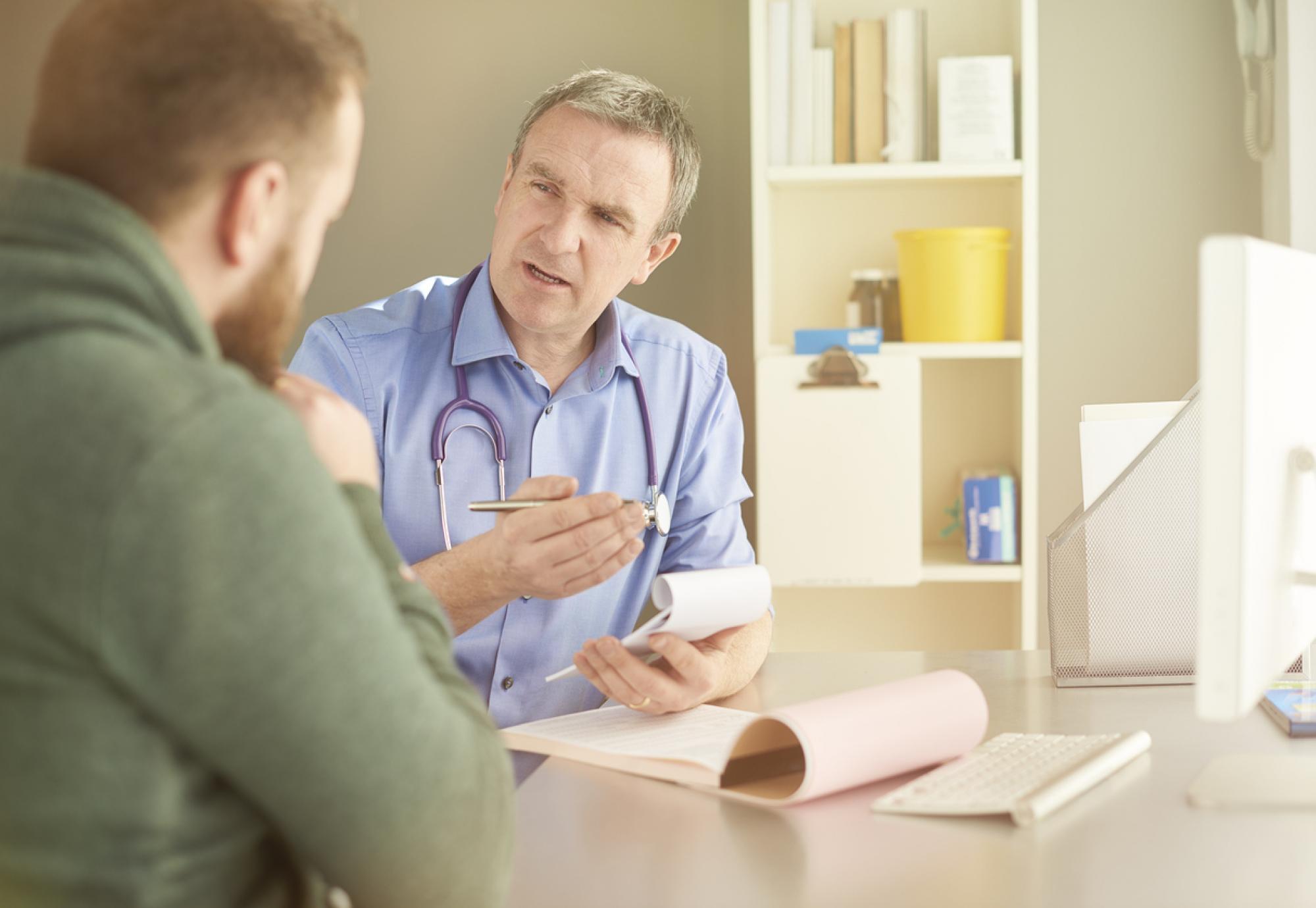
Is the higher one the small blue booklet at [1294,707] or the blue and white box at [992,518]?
the blue and white box at [992,518]

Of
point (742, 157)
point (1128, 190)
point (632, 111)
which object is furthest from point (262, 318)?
point (1128, 190)

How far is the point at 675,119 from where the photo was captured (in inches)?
75.4

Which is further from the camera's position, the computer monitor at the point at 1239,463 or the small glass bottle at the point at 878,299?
the small glass bottle at the point at 878,299

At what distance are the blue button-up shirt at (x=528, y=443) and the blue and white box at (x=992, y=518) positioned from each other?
95cm

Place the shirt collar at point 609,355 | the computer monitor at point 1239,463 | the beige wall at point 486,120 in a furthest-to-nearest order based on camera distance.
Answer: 1. the beige wall at point 486,120
2. the shirt collar at point 609,355
3. the computer monitor at point 1239,463

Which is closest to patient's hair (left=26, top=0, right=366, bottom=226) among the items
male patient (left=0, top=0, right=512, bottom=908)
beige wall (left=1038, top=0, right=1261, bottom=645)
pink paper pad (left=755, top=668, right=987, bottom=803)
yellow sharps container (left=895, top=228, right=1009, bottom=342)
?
male patient (left=0, top=0, right=512, bottom=908)

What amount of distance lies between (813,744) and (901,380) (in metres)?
1.68

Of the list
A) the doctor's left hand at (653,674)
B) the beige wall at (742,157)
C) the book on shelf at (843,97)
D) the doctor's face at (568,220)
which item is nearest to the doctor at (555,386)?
the doctor's face at (568,220)

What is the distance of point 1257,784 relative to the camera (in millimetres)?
1143

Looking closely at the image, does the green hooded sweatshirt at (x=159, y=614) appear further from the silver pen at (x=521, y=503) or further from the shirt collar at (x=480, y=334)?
the shirt collar at (x=480, y=334)

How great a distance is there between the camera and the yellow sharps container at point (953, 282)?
2697 mm

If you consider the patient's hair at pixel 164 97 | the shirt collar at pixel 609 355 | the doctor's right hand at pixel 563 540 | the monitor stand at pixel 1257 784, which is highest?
the patient's hair at pixel 164 97

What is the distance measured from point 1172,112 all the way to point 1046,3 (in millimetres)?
390

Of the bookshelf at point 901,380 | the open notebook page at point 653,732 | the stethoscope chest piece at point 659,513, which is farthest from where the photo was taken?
the bookshelf at point 901,380
